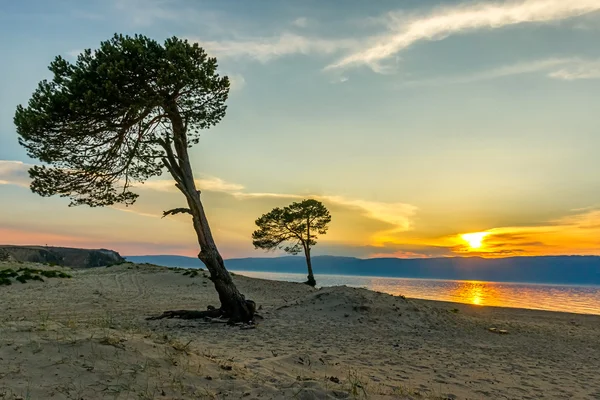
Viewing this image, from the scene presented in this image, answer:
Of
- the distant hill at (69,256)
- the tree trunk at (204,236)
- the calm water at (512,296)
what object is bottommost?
the calm water at (512,296)

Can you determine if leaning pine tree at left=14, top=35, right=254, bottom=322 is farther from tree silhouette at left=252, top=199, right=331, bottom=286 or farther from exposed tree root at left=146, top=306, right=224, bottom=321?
tree silhouette at left=252, top=199, right=331, bottom=286

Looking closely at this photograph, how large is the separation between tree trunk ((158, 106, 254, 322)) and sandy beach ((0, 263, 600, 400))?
1.07 meters

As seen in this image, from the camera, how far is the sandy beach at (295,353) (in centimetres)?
595

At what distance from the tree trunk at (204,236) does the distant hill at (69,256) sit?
56.1 m

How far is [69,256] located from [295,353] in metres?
71.6

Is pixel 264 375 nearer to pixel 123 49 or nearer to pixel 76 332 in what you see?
pixel 76 332

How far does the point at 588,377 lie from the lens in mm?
10578

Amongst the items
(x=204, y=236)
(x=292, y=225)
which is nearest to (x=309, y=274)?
(x=292, y=225)

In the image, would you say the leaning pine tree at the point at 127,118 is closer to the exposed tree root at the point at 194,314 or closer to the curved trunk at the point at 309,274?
the exposed tree root at the point at 194,314

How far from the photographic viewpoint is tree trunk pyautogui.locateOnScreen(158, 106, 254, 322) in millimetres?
15266

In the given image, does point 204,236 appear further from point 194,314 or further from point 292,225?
point 292,225

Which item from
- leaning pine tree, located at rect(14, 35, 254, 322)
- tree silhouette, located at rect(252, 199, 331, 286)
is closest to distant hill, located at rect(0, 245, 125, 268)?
tree silhouette, located at rect(252, 199, 331, 286)

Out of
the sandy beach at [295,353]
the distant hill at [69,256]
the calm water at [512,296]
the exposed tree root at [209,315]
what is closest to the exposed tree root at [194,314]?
the exposed tree root at [209,315]

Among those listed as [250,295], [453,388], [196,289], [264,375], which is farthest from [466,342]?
[196,289]
